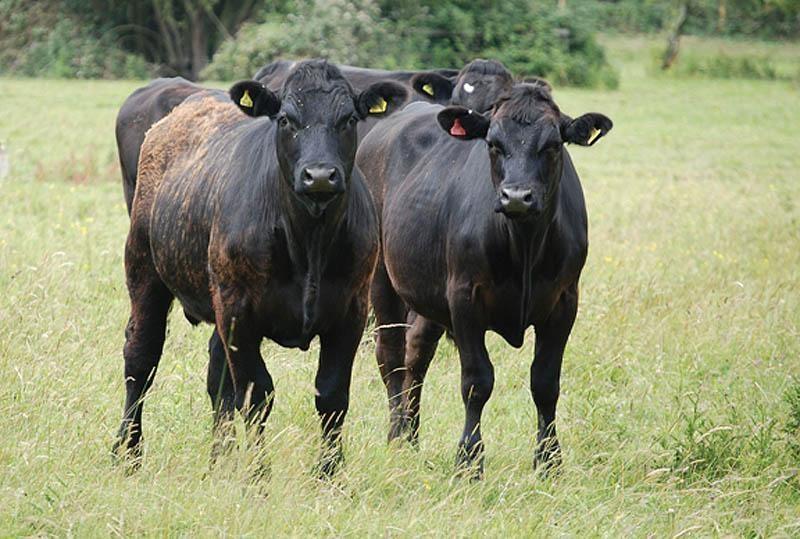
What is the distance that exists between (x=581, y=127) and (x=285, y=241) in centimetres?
166

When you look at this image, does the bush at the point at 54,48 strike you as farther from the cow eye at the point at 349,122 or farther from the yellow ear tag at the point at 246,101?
the cow eye at the point at 349,122

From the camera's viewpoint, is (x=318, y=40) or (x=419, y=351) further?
(x=318, y=40)

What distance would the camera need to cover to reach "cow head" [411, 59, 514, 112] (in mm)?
9477

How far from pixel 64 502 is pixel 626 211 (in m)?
11.3

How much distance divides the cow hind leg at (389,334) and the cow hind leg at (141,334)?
1.32 metres

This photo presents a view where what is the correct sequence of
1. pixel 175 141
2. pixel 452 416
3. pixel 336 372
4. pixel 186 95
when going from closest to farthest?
1. pixel 336 372
2. pixel 175 141
3. pixel 452 416
4. pixel 186 95

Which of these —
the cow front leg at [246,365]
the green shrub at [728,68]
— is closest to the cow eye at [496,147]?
the cow front leg at [246,365]

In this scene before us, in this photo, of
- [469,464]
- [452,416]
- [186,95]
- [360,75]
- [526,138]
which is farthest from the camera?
[360,75]

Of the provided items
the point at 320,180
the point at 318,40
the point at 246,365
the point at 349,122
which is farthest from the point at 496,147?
the point at 318,40

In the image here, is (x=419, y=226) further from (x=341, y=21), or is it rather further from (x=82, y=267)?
(x=341, y=21)

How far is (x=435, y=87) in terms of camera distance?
9.87 m

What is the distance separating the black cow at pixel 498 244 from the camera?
6246 millimetres

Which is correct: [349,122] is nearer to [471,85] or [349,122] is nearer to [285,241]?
[285,241]

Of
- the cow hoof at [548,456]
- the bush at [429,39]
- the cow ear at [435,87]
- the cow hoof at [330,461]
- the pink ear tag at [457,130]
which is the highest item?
the pink ear tag at [457,130]
